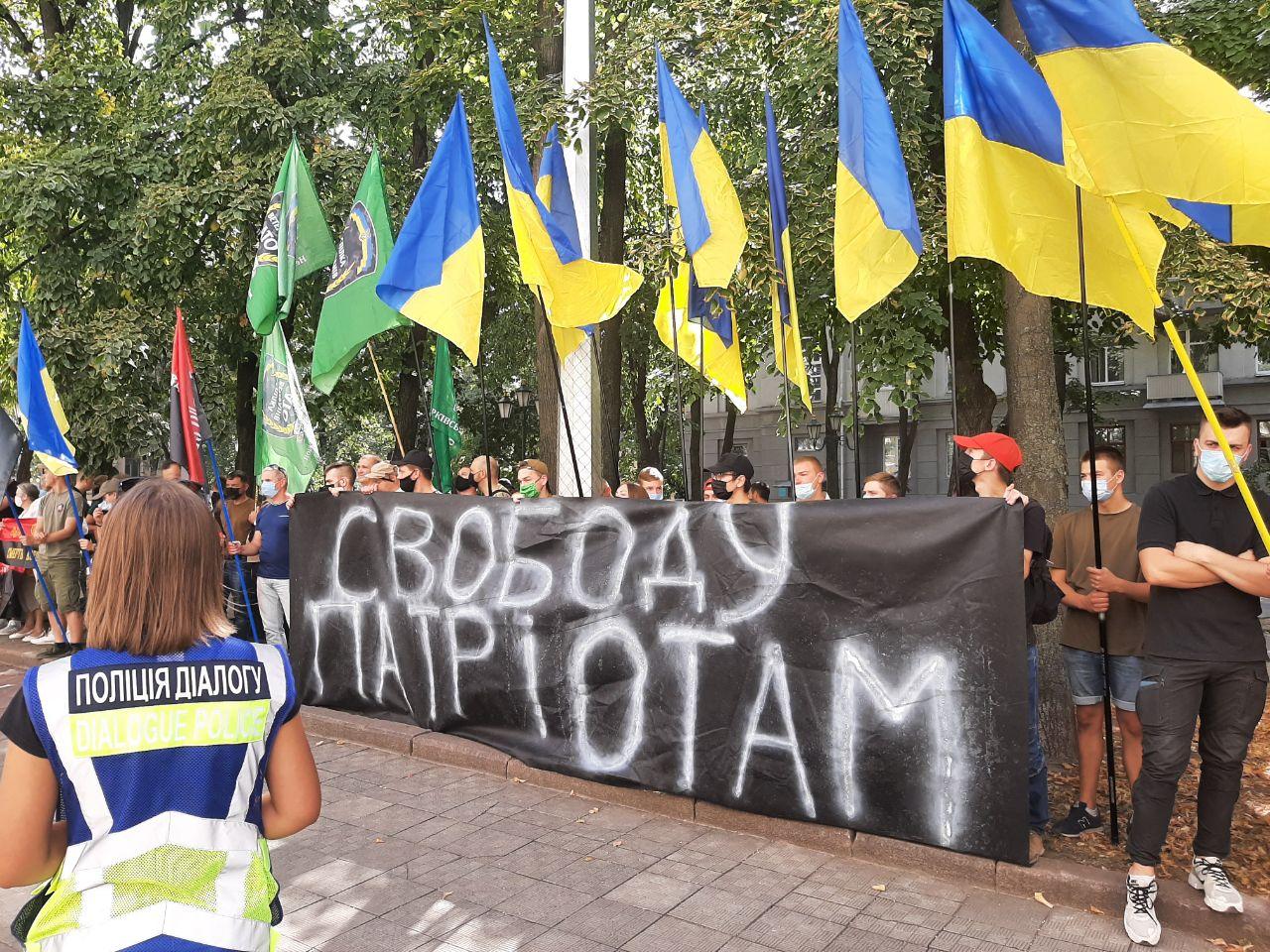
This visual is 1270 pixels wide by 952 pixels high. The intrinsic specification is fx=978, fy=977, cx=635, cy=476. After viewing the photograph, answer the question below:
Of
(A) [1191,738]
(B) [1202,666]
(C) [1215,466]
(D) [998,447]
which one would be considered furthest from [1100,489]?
(A) [1191,738]

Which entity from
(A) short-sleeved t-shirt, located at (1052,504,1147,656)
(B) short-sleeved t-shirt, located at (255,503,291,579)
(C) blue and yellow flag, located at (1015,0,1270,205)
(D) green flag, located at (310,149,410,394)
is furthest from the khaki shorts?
(C) blue and yellow flag, located at (1015,0,1270,205)

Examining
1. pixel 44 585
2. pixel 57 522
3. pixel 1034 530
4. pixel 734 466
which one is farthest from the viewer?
pixel 57 522

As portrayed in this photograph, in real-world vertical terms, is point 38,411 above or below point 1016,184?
below

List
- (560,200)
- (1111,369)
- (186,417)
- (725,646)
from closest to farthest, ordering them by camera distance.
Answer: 1. (725,646)
2. (560,200)
3. (186,417)
4. (1111,369)

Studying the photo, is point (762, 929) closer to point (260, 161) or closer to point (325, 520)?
point (325, 520)

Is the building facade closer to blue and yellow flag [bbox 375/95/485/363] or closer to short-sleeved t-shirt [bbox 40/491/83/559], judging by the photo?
short-sleeved t-shirt [bbox 40/491/83/559]

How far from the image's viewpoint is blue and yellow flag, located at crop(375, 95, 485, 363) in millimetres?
6047

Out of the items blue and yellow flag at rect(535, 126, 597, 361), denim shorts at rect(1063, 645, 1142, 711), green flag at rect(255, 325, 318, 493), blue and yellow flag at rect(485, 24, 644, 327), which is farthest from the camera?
green flag at rect(255, 325, 318, 493)

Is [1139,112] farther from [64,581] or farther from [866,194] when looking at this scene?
[64,581]

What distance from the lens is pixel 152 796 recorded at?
69.6 inches

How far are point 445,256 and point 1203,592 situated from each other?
4.50m

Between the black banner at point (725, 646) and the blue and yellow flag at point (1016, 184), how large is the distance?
1201 millimetres

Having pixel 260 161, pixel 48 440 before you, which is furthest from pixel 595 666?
pixel 260 161

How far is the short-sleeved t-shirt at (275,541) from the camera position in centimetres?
761
